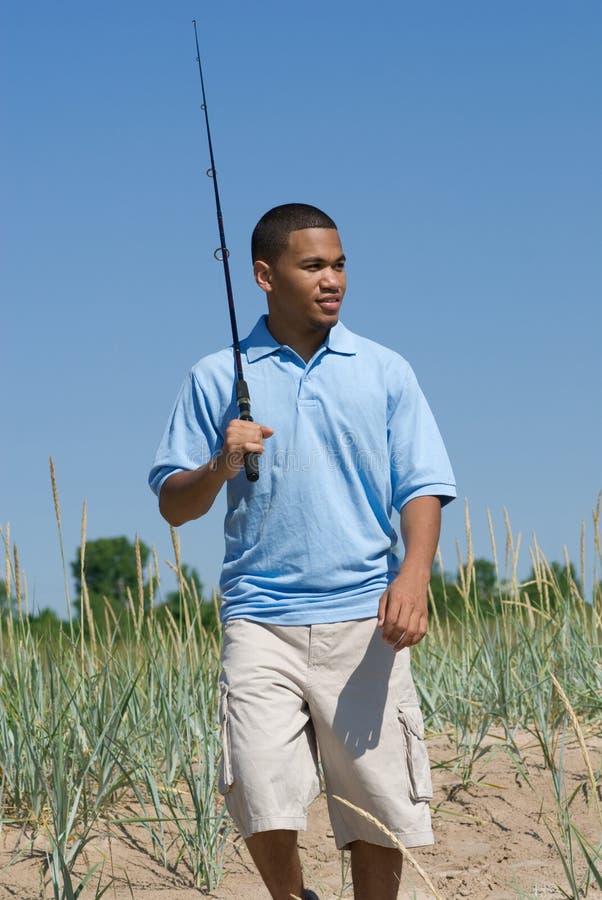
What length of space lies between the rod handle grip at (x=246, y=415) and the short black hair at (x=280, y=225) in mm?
417

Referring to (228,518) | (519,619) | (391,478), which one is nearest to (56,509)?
(228,518)

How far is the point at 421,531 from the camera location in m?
2.67

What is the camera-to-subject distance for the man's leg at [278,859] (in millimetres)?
2645

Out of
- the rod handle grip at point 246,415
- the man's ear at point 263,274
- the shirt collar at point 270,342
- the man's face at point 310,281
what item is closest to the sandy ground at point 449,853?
the rod handle grip at point 246,415

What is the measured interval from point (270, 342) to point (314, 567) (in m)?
0.62

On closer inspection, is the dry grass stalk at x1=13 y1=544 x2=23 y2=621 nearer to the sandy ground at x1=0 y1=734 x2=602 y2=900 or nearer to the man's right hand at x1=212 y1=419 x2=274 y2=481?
the sandy ground at x1=0 y1=734 x2=602 y2=900

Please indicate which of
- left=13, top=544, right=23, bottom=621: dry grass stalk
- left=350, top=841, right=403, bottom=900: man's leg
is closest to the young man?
left=350, top=841, right=403, bottom=900: man's leg

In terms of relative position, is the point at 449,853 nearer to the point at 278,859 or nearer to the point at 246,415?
the point at 278,859

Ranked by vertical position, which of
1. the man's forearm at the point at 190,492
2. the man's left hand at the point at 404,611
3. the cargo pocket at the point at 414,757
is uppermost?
the man's forearm at the point at 190,492

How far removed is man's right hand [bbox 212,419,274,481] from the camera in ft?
8.18

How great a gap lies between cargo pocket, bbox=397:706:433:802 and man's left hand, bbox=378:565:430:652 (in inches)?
10.5

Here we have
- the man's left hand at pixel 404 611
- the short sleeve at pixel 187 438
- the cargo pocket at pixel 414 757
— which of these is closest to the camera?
the man's left hand at pixel 404 611

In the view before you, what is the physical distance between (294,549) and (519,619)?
2352mm

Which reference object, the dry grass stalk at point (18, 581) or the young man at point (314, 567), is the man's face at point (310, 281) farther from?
the dry grass stalk at point (18, 581)
